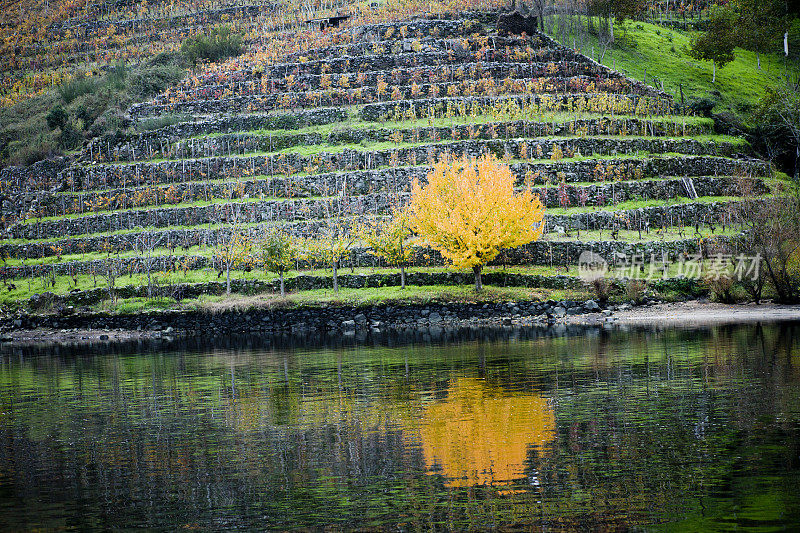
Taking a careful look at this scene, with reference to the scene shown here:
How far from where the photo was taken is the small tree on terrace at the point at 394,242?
6850cm

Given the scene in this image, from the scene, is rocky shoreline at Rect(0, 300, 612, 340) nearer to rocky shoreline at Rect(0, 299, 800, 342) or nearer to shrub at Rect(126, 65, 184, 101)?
rocky shoreline at Rect(0, 299, 800, 342)

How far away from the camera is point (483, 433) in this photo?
25891 millimetres

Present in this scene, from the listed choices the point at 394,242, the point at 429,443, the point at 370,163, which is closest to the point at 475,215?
the point at 394,242

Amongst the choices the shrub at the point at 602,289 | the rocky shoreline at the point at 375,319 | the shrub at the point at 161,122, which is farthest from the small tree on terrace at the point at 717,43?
the shrub at the point at 161,122

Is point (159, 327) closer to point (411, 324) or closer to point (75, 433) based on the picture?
point (411, 324)

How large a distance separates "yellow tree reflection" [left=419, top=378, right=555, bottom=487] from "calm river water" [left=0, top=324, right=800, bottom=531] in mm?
95

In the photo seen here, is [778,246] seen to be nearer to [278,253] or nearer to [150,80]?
[278,253]

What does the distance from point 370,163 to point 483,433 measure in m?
56.9

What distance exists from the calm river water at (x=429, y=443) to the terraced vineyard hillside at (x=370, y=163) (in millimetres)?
28745

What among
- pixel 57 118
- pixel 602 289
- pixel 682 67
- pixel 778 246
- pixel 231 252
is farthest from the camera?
pixel 57 118

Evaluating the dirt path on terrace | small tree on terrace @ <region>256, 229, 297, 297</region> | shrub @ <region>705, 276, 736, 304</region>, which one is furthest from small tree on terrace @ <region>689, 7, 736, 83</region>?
small tree on terrace @ <region>256, 229, 297, 297</region>

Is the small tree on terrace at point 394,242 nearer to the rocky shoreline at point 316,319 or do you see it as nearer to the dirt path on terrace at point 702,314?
the rocky shoreline at point 316,319

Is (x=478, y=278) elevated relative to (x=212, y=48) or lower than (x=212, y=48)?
lower

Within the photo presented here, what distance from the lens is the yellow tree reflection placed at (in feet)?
71.5
